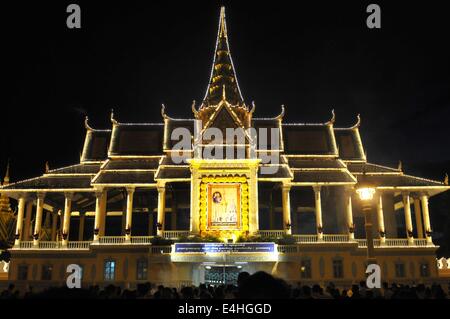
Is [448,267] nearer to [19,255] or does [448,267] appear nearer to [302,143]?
[302,143]

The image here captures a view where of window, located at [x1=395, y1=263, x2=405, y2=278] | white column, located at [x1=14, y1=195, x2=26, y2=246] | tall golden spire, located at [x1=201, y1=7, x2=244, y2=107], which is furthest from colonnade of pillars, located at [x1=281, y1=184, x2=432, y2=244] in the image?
white column, located at [x1=14, y1=195, x2=26, y2=246]

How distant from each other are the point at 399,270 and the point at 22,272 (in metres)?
28.6

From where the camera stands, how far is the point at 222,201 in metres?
34.4

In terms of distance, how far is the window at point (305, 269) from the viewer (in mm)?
33438

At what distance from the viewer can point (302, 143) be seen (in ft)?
137

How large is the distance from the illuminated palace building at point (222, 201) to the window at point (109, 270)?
75 millimetres

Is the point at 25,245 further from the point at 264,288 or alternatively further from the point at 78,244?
the point at 264,288

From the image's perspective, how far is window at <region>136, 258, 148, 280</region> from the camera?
33.5 m

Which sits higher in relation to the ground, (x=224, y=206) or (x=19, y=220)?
(x=224, y=206)

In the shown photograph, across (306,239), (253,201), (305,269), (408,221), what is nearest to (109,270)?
(253,201)

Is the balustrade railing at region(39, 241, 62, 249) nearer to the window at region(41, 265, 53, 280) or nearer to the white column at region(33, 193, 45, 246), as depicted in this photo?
the white column at region(33, 193, 45, 246)
